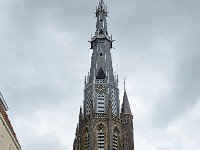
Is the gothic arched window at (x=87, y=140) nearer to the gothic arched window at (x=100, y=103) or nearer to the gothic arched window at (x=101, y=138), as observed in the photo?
the gothic arched window at (x=101, y=138)

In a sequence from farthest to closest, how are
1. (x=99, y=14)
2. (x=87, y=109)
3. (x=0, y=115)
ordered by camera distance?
1. (x=99, y=14)
2. (x=87, y=109)
3. (x=0, y=115)

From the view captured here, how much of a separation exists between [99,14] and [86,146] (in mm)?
31197

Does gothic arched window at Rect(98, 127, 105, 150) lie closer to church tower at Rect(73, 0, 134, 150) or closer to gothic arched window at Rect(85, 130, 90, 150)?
church tower at Rect(73, 0, 134, 150)

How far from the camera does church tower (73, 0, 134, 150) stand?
78000mm

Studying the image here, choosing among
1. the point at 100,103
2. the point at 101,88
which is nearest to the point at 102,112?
the point at 100,103

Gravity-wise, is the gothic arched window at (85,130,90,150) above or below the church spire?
below

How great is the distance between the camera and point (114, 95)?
84.6 metres

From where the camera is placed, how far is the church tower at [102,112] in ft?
256

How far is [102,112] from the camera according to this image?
3201 inches

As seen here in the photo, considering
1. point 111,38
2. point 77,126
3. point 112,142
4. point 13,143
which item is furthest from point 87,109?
point 13,143

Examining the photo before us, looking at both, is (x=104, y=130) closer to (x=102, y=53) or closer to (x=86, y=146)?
(x=86, y=146)

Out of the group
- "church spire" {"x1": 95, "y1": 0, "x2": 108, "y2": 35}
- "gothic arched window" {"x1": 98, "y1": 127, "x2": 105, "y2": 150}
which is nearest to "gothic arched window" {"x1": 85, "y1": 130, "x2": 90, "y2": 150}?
"gothic arched window" {"x1": 98, "y1": 127, "x2": 105, "y2": 150}

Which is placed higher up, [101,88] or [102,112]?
[101,88]

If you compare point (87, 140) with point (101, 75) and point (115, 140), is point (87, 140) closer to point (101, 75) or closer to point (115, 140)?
point (115, 140)
